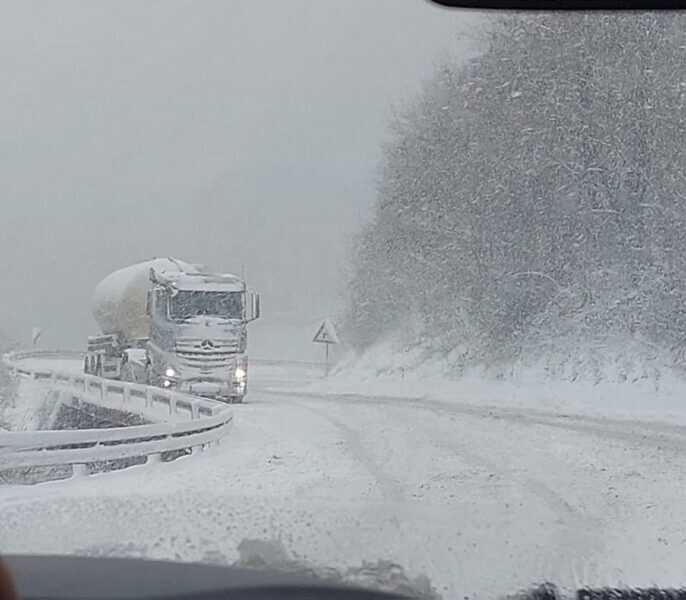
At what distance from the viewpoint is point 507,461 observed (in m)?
13.0

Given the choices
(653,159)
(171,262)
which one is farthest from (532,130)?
(171,262)

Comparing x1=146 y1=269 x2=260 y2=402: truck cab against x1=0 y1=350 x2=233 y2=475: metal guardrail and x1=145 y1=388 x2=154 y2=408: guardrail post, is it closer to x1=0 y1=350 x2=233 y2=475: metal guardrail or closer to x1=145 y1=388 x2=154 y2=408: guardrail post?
x1=0 y1=350 x2=233 y2=475: metal guardrail

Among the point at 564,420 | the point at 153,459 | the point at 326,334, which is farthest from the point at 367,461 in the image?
the point at 326,334

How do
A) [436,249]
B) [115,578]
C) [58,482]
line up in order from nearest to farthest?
[115,578] → [58,482] → [436,249]

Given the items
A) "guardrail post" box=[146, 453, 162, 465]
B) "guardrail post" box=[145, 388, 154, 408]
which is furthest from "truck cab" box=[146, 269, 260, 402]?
"guardrail post" box=[146, 453, 162, 465]

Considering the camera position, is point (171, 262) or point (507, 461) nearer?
point (507, 461)

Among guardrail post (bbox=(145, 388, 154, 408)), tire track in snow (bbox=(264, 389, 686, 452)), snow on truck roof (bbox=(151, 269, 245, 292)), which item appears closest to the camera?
tire track in snow (bbox=(264, 389, 686, 452))

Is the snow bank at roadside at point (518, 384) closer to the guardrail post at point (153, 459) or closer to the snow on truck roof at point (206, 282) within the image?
the snow on truck roof at point (206, 282)

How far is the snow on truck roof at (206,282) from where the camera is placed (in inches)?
920

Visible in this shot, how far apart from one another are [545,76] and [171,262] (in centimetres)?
1213

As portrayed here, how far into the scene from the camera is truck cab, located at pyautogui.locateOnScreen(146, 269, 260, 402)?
75.8 feet

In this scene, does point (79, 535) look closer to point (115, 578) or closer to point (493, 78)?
point (115, 578)

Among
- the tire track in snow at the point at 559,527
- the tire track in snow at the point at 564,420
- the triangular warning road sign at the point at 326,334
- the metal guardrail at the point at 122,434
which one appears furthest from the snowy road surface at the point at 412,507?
the triangular warning road sign at the point at 326,334

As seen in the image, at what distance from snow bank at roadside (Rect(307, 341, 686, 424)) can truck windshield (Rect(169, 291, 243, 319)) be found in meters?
5.78
